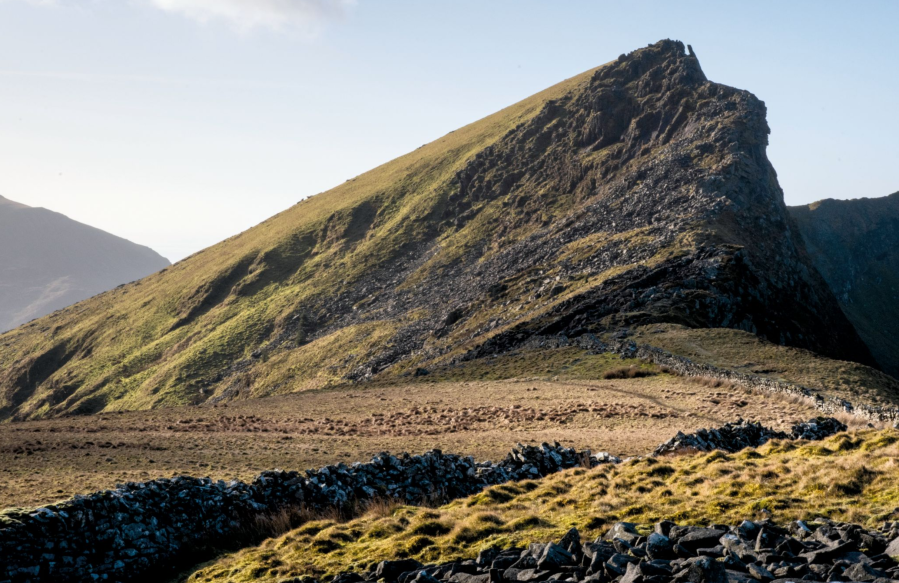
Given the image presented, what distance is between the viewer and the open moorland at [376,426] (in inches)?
1078

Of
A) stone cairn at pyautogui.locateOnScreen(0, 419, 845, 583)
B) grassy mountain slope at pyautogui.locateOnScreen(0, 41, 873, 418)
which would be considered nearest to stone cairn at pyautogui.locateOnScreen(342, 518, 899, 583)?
stone cairn at pyautogui.locateOnScreen(0, 419, 845, 583)

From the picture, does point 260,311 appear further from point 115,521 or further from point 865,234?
point 865,234

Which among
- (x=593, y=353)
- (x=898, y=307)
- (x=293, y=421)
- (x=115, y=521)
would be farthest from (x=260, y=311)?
(x=898, y=307)

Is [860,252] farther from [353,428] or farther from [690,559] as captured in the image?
[690,559]

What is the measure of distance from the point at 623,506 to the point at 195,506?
11.5 m

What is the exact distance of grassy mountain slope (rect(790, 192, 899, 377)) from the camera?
15688 centimetres

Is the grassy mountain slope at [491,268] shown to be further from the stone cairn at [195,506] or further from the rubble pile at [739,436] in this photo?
the stone cairn at [195,506]

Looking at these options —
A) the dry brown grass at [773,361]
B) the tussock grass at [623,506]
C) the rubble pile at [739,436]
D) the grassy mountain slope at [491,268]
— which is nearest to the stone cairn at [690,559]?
the tussock grass at [623,506]

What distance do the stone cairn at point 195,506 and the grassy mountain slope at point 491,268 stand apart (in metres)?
48.6

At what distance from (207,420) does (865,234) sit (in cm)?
18878

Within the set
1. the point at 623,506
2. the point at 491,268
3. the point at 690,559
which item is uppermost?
the point at 491,268

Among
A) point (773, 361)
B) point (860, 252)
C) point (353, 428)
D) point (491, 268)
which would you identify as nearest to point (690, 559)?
point (353, 428)

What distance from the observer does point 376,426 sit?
132 ft

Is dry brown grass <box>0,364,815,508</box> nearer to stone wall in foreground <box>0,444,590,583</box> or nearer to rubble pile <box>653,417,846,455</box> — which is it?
rubble pile <box>653,417,846,455</box>
